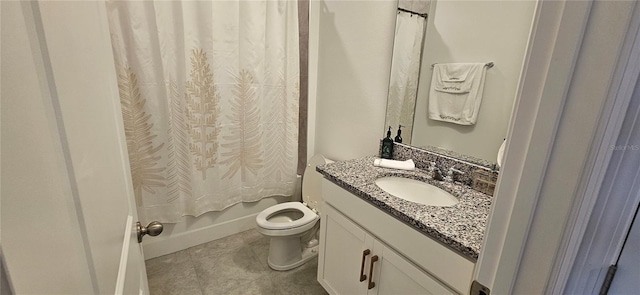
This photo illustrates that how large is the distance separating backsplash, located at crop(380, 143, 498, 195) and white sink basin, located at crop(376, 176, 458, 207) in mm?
132

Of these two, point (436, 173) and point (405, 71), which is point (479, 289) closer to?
point (436, 173)

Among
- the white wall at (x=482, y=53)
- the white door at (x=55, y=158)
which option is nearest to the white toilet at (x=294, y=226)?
the white wall at (x=482, y=53)

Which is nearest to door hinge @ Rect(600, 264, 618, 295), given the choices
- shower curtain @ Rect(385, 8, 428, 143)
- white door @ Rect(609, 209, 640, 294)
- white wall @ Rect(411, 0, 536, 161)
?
white door @ Rect(609, 209, 640, 294)

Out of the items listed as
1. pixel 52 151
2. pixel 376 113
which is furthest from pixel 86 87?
pixel 376 113

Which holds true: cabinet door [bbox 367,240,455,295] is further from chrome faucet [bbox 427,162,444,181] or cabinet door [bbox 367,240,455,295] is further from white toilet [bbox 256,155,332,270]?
white toilet [bbox 256,155,332,270]

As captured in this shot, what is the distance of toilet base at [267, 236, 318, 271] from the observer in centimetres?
189

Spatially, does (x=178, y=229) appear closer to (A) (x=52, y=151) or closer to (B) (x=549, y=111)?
(A) (x=52, y=151)

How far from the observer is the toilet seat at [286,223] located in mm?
1763

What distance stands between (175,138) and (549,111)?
195cm

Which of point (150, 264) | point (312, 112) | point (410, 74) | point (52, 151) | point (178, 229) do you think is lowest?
point (150, 264)

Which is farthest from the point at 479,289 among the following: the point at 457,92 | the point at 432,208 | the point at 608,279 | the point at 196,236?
the point at 196,236

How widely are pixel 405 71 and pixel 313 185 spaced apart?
3.46 ft

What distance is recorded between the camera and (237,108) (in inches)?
78.5

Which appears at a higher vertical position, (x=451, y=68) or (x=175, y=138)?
(x=451, y=68)
